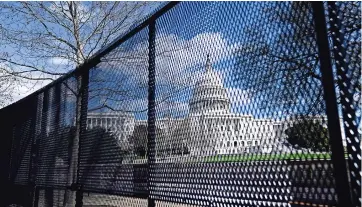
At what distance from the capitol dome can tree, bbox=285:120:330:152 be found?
54 cm

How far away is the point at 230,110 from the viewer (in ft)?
7.80

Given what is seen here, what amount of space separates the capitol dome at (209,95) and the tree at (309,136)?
0.54 meters

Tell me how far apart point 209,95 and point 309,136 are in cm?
87

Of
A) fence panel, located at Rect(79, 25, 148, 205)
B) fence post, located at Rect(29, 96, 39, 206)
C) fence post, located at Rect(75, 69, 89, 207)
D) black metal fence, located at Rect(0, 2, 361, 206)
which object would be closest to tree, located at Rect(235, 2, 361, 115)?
black metal fence, located at Rect(0, 2, 361, 206)

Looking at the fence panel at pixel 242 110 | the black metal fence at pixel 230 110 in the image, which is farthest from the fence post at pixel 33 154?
the fence panel at pixel 242 110

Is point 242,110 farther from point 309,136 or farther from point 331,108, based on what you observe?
point 331,108

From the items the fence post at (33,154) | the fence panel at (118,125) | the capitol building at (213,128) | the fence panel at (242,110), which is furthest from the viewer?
the fence post at (33,154)

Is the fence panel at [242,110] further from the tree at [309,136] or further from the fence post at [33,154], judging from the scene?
the fence post at [33,154]

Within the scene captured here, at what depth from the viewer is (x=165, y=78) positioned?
3.15m

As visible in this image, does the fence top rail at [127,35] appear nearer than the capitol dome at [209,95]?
No

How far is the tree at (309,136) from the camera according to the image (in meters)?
1.83

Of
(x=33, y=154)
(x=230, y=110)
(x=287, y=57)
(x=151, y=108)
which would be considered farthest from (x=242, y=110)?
(x=33, y=154)

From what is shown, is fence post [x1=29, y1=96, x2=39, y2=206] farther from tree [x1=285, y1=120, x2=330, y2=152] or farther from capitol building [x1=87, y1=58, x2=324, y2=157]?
tree [x1=285, y1=120, x2=330, y2=152]

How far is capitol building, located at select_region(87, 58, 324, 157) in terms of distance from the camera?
2119mm
